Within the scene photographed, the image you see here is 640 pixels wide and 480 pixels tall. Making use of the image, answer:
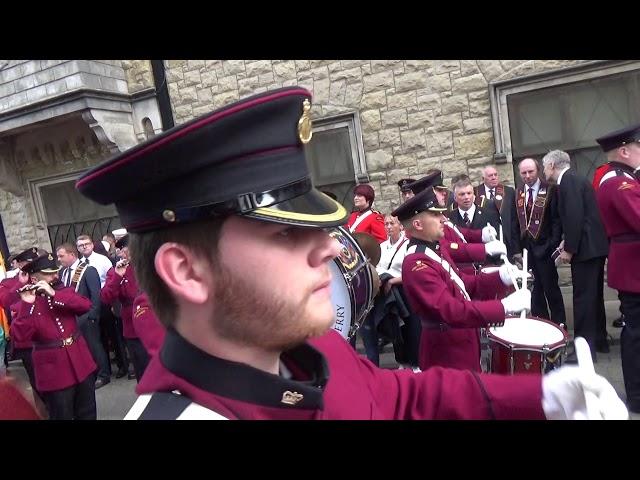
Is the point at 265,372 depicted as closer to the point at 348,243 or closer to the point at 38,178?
the point at 348,243

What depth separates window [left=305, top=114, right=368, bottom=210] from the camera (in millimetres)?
8945

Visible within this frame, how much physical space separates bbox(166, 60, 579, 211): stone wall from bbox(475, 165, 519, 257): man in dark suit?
106 centimetres

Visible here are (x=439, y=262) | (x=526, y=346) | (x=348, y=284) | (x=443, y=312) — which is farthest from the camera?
(x=439, y=262)

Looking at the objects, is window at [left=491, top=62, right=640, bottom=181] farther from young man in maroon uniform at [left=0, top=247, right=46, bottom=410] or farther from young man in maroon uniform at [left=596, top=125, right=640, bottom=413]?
young man in maroon uniform at [left=0, top=247, right=46, bottom=410]

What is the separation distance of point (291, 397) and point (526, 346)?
2.32 metres

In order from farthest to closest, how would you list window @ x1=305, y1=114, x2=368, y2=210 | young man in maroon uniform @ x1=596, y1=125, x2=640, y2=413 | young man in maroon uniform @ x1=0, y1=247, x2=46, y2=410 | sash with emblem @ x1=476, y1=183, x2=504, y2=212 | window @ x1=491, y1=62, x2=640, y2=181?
window @ x1=305, y1=114, x2=368, y2=210
window @ x1=491, y1=62, x2=640, y2=181
sash with emblem @ x1=476, y1=183, x2=504, y2=212
young man in maroon uniform @ x1=0, y1=247, x2=46, y2=410
young man in maroon uniform @ x1=596, y1=125, x2=640, y2=413

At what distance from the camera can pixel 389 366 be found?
5887 millimetres

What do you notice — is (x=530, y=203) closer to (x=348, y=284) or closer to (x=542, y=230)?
(x=542, y=230)

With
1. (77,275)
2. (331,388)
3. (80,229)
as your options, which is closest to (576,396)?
(331,388)

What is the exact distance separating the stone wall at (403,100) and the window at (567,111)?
19cm

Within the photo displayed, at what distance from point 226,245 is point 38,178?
13260 millimetres

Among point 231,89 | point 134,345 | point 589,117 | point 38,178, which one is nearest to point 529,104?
point 589,117

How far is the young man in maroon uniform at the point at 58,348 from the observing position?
486 centimetres

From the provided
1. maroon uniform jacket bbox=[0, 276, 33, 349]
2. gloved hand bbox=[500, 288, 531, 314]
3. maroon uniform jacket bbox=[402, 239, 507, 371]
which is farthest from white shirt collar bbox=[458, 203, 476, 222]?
maroon uniform jacket bbox=[0, 276, 33, 349]
